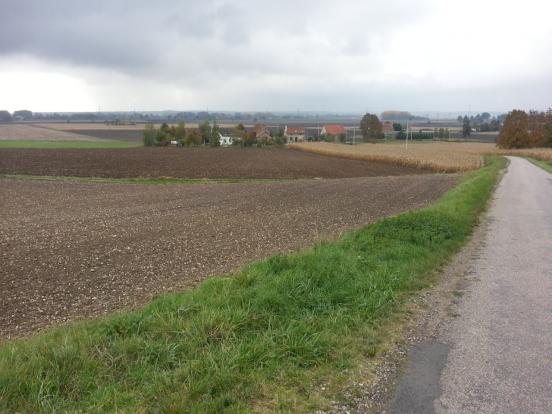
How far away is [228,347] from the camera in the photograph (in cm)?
507

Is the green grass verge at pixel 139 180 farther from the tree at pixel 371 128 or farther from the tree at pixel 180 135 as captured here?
the tree at pixel 371 128

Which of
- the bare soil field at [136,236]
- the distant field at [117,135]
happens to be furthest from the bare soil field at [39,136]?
the bare soil field at [136,236]

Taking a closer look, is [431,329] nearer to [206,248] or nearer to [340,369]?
[340,369]

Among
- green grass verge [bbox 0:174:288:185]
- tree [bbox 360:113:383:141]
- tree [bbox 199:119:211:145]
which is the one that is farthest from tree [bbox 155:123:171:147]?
green grass verge [bbox 0:174:288:185]

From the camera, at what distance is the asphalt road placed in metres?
4.35

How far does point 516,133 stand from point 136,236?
94.8m

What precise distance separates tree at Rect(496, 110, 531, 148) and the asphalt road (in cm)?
9293

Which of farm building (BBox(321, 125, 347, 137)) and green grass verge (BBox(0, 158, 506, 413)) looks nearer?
green grass verge (BBox(0, 158, 506, 413))

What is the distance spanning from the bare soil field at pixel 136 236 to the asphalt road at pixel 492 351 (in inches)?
175

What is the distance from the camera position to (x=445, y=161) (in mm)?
54125

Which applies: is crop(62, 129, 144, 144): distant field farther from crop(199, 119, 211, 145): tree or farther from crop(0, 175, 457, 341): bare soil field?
crop(0, 175, 457, 341): bare soil field

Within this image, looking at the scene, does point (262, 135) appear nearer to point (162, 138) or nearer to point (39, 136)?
point (162, 138)

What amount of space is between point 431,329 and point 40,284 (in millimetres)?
6854

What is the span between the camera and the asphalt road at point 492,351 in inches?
171
